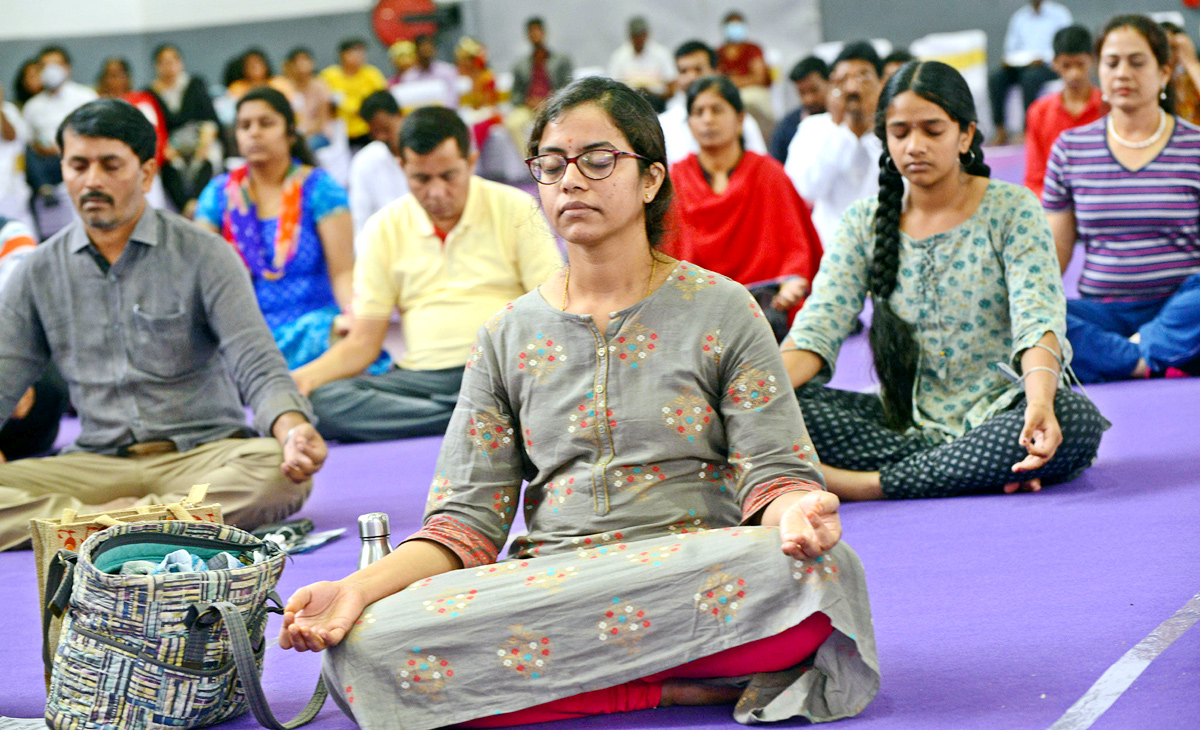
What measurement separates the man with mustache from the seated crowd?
17mm

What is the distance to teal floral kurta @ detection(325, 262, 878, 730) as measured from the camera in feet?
6.46

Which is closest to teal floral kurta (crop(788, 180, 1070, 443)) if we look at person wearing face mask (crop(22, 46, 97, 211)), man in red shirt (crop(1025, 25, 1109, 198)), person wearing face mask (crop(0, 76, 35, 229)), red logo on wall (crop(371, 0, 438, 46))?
man in red shirt (crop(1025, 25, 1109, 198))

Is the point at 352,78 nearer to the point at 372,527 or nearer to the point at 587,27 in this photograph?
the point at 587,27

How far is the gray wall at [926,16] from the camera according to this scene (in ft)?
41.7

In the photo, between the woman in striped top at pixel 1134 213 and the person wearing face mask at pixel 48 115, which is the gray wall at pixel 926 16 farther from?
the woman in striped top at pixel 1134 213

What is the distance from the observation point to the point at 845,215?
354 centimetres

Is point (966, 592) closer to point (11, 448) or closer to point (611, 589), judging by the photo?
point (611, 589)

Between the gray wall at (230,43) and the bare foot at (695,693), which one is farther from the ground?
the gray wall at (230,43)

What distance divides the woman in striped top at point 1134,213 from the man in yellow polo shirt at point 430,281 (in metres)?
1.71

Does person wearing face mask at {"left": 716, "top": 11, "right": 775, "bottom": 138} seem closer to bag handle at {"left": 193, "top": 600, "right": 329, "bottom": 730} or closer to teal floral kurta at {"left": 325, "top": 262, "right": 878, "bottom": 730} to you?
teal floral kurta at {"left": 325, "top": 262, "right": 878, "bottom": 730}

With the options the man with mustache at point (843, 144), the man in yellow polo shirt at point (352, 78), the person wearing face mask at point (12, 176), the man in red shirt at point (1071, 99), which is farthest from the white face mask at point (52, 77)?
the man in red shirt at point (1071, 99)

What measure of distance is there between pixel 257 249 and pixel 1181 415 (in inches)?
126

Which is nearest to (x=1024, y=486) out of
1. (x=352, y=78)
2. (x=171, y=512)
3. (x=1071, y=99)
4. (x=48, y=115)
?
(x=171, y=512)

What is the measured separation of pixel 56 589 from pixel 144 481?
1371 millimetres
